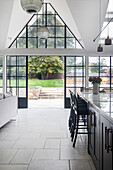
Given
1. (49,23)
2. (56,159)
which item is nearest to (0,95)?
(56,159)

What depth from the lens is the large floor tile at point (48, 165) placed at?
2.63 metres

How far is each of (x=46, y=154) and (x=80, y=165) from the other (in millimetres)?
651

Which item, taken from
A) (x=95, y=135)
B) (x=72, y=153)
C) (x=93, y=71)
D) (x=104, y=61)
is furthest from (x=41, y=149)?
(x=104, y=61)

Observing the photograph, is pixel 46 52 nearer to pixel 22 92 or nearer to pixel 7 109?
pixel 22 92

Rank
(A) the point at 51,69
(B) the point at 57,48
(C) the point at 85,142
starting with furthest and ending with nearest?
(A) the point at 51,69 < (B) the point at 57,48 < (C) the point at 85,142

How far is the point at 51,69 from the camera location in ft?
55.4

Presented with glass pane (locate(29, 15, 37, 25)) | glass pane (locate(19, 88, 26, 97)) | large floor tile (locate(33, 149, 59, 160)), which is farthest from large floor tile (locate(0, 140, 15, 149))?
glass pane (locate(29, 15, 37, 25))

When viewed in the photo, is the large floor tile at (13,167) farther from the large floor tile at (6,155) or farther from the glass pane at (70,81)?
the glass pane at (70,81)

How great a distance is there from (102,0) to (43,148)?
12.6 feet

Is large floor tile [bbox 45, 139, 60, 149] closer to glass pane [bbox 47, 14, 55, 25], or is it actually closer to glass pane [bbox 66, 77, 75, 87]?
glass pane [bbox 66, 77, 75, 87]

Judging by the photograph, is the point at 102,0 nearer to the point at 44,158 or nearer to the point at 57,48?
the point at 57,48

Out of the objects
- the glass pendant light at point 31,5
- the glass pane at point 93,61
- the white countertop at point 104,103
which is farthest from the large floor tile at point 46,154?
the glass pane at point 93,61

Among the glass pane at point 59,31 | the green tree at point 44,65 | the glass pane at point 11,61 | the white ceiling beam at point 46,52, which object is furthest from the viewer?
the green tree at point 44,65

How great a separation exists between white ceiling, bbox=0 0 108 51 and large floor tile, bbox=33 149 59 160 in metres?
3.81
